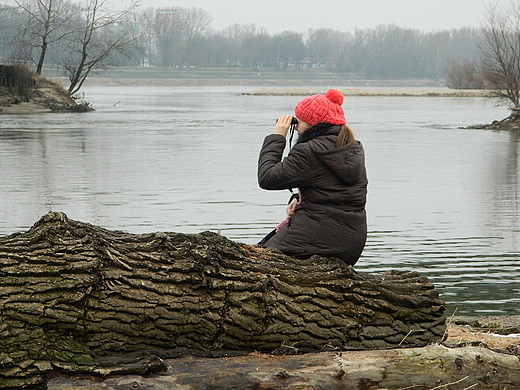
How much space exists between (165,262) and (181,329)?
0.33 metres

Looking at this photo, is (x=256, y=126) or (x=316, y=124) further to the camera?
(x=256, y=126)

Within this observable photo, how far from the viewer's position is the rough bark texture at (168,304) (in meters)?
3.74

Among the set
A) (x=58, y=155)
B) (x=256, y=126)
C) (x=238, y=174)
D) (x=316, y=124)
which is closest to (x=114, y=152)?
(x=58, y=155)

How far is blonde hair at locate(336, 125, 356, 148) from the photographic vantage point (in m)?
4.57

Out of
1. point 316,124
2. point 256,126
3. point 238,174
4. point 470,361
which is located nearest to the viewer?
point 470,361

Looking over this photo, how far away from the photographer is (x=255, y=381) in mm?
3785

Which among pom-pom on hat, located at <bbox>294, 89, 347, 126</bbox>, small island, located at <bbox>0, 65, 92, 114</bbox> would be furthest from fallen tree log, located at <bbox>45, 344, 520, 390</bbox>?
small island, located at <bbox>0, 65, 92, 114</bbox>

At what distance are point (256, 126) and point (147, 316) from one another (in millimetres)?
26709

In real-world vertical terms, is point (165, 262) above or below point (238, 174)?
above

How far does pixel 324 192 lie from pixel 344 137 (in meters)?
0.32

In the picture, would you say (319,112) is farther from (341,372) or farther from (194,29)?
(194,29)

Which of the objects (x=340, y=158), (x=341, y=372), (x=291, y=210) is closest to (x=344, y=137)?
(x=340, y=158)

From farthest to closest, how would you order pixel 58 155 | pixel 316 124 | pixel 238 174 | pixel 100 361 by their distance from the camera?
pixel 58 155
pixel 238 174
pixel 316 124
pixel 100 361

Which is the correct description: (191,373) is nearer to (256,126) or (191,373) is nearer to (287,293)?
(287,293)
